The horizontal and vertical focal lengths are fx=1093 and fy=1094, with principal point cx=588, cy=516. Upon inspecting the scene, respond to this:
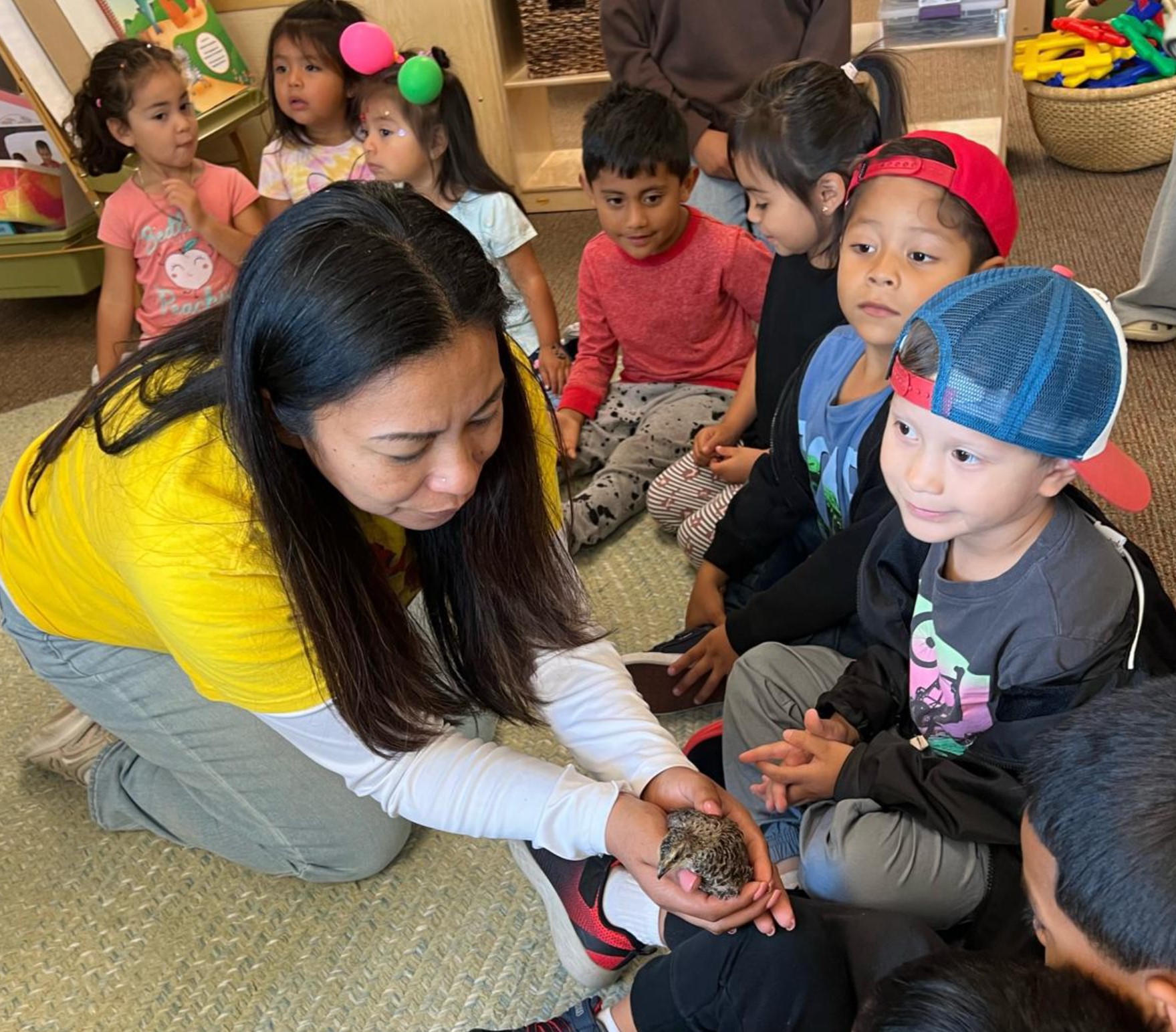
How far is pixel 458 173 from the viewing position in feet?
6.55

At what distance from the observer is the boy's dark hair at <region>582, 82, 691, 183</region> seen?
1.67 m

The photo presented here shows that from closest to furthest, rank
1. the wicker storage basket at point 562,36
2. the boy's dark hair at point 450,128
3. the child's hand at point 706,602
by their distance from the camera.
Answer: the child's hand at point 706,602 → the boy's dark hair at point 450,128 → the wicker storage basket at point 562,36

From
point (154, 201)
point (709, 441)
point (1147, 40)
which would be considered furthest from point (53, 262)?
point (1147, 40)

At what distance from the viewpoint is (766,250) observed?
180cm

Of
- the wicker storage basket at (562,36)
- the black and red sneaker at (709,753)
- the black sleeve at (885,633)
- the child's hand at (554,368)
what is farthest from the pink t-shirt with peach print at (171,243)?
the black sleeve at (885,633)

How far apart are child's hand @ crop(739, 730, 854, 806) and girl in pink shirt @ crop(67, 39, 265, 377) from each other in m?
1.52

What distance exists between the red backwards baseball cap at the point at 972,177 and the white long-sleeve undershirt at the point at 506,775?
0.60 metres

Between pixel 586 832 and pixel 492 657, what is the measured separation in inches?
7.7

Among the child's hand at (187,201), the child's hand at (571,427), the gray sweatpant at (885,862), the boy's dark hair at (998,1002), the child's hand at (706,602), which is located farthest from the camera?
the child's hand at (187,201)

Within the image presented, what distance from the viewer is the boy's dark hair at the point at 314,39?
2.12 metres

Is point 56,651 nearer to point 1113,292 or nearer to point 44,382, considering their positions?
point 44,382

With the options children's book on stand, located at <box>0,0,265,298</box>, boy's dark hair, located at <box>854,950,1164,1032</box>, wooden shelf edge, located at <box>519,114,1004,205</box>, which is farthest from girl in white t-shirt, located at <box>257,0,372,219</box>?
boy's dark hair, located at <box>854,950,1164,1032</box>

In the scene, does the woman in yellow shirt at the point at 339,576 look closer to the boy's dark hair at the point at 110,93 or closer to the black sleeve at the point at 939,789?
the black sleeve at the point at 939,789

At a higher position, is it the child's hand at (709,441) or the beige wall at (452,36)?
the beige wall at (452,36)
